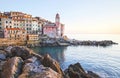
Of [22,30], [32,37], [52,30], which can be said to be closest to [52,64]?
[22,30]

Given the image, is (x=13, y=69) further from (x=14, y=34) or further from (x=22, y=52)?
(x=14, y=34)

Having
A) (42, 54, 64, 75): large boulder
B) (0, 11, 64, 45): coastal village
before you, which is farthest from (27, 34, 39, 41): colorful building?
(42, 54, 64, 75): large boulder

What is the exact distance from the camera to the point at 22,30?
9744 cm

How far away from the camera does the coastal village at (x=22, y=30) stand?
→ 301ft

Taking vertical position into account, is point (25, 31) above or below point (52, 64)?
above

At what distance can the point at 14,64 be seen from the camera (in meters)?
19.9

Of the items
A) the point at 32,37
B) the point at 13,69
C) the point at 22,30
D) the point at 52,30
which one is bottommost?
the point at 32,37

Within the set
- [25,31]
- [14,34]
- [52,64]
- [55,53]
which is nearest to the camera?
[52,64]

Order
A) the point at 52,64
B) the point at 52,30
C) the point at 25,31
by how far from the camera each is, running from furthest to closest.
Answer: the point at 52,30
the point at 25,31
the point at 52,64

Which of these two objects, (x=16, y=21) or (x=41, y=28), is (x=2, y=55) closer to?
(x=16, y=21)

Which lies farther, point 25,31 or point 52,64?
point 25,31

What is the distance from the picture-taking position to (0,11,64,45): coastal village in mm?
91625

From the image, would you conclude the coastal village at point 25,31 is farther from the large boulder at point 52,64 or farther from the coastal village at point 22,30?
the large boulder at point 52,64

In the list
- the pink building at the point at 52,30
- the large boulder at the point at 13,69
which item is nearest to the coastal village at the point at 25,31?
the pink building at the point at 52,30
